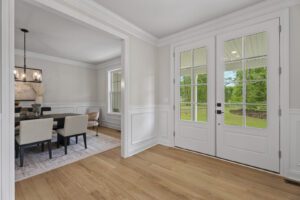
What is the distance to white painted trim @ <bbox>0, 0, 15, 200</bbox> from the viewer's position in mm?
1523

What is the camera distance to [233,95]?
265 cm

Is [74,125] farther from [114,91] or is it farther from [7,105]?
[114,91]

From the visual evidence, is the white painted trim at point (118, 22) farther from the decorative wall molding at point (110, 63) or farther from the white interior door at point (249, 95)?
the decorative wall molding at point (110, 63)

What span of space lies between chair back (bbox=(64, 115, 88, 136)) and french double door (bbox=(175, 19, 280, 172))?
2.26m

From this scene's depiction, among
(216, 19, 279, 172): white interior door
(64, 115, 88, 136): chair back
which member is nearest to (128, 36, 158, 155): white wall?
(64, 115, 88, 136): chair back

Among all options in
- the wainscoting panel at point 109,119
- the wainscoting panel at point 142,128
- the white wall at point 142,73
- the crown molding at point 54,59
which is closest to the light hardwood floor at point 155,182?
the wainscoting panel at point 142,128

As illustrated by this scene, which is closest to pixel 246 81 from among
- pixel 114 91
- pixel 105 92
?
pixel 114 91

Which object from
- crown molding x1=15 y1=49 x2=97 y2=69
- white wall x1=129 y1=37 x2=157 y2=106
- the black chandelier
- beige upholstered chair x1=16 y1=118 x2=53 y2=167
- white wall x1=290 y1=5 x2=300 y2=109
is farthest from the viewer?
crown molding x1=15 y1=49 x2=97 y2=69

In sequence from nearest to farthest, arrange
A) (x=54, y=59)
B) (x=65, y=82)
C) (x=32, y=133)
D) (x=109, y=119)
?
(x=32, y=133)
(x=54, y=59)
(x=65, y=82)
(x=109, y=119)

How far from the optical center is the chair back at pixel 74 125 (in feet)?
10.2

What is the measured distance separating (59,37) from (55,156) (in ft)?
8.93

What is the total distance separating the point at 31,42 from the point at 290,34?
5.47 meters

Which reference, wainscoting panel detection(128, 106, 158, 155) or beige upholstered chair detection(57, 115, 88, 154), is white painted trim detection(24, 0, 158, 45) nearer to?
wainscoting panel detection(128, 106, 158, 155)

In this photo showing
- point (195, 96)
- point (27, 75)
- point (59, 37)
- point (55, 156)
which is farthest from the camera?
point (27, 75)
